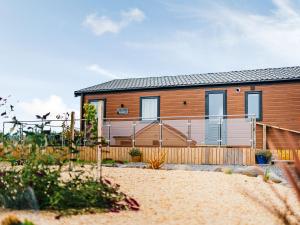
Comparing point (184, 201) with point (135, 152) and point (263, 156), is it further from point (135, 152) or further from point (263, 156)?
point (135, 152)

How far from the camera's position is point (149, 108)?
20375 mm

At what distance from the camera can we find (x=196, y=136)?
16438mm

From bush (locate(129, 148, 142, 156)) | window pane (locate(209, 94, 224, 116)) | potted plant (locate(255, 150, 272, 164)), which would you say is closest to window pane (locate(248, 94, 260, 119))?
window pane (locate(209, 94, 224, 116))

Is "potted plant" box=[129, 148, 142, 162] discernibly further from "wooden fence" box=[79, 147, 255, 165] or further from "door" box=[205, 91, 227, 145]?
"door" box=[205, 91, 227, 145]

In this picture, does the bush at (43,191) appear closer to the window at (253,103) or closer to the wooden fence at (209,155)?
the wooden fence at (209,155)

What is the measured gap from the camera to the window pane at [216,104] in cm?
1911

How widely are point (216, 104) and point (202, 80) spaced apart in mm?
1479

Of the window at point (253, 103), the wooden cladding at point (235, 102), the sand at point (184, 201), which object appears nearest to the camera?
the sand at point (184, 201)

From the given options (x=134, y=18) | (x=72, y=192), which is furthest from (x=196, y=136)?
(x=72, y=192)

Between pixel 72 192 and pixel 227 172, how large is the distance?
5.87 metres

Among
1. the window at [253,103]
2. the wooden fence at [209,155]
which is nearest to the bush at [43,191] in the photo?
the wooden fence at [209,155]

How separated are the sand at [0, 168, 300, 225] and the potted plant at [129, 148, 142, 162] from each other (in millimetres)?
5567

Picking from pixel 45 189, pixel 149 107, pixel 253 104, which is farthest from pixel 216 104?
pixel 45 189

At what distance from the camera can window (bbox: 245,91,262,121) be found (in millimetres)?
18500
